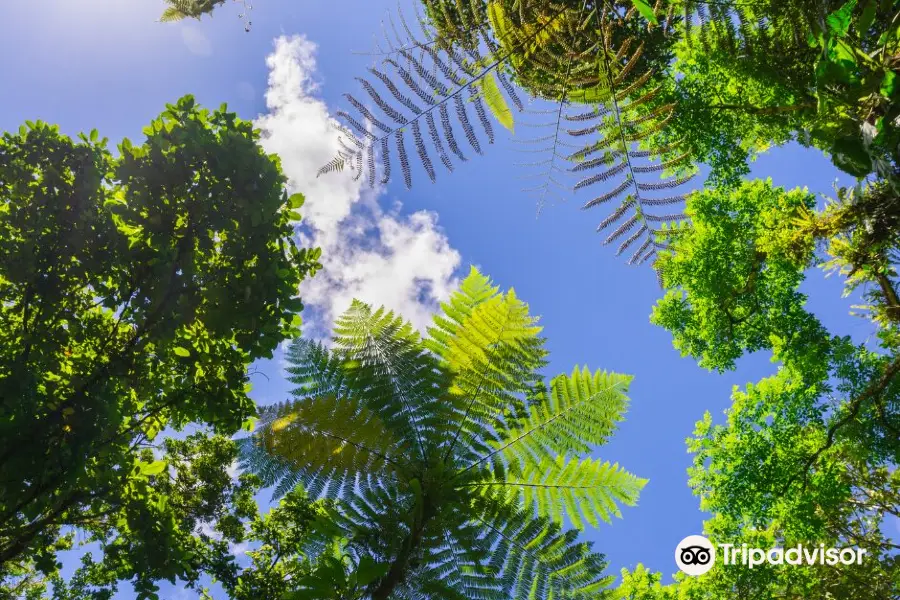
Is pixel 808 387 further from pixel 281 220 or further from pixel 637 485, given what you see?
pixel 281 220

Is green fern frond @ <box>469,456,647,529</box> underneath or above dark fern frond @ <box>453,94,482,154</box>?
underneath

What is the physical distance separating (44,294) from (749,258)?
849 cm

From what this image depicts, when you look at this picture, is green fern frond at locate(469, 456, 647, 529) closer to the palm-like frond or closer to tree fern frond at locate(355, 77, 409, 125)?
tree fern frond at locate(355, 77, 409, 125)

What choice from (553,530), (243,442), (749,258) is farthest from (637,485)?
(749,258)

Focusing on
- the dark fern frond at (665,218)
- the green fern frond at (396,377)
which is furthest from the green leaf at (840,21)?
the green fern frond at (396,377)

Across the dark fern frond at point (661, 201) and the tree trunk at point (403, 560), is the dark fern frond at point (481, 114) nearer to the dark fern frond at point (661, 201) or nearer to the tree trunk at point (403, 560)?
the dark fern frond at point (661, 201)

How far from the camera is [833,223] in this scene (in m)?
5.30

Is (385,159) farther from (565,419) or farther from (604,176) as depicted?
(565,419)

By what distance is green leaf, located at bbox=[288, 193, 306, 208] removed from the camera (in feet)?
13.9

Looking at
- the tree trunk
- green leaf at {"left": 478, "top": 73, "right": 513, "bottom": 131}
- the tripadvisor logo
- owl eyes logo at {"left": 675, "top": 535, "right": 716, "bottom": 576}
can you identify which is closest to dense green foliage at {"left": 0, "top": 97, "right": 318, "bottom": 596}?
the tree trunk

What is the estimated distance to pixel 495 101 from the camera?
6.70 feet

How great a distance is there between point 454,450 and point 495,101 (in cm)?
200

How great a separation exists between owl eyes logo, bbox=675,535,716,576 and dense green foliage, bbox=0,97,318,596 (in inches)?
202

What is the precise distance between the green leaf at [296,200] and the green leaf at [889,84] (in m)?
3.73
